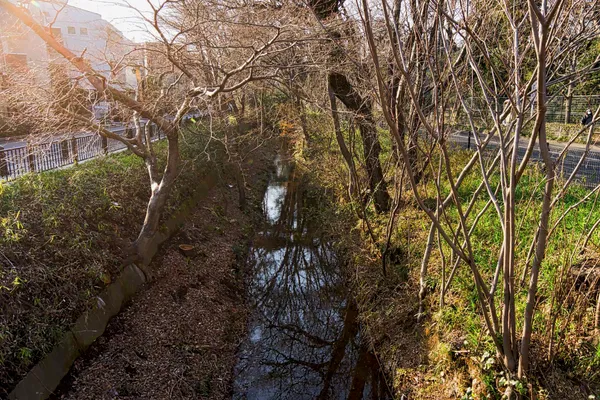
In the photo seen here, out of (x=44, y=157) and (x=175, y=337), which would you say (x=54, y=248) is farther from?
(x=44, y=157)

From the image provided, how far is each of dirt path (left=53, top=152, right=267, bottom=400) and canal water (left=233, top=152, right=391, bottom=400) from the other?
34 centimetres

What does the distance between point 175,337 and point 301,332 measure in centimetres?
201

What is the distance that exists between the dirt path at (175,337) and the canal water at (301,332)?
0.34m

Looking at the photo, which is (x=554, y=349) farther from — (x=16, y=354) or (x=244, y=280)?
(x=244, y=280)

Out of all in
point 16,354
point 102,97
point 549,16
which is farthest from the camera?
point 102,97

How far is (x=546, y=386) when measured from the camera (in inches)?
135

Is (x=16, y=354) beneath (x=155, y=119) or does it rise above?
beneath

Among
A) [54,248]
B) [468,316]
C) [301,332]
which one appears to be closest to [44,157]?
[54,248]

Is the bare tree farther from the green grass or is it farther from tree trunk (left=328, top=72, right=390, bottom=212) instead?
tree trunk (left=328, top=72, right=390, bottom=212)

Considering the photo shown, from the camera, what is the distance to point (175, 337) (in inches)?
223

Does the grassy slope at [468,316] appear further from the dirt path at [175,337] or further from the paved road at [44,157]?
the paved road at [44,157]

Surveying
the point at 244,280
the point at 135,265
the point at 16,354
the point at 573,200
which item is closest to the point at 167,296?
the point at 135,265

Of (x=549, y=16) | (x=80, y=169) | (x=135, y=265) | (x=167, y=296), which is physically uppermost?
(x=549, y=16)

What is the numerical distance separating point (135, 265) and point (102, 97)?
8.75ft
